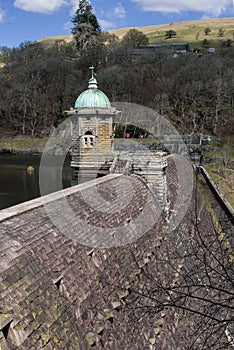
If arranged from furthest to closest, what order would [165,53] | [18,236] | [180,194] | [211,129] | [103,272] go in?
[165,53] < [211,129] < [180,194] < [103,272] < [18,236]

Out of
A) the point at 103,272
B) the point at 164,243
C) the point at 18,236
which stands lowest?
the point at 164,243

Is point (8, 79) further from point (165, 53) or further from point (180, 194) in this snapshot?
point (180, 194)

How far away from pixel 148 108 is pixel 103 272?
5544cm

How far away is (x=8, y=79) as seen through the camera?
75500 mm

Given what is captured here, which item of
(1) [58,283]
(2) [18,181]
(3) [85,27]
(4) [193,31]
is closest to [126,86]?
(3) [85,27]

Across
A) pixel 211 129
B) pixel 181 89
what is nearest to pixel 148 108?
pixel 181 89

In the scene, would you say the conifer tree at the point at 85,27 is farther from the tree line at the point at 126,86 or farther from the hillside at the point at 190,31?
the hillside at the point at 190,31

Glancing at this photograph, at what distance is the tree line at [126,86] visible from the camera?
56156mm

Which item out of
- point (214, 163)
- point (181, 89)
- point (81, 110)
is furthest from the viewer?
point (181, 89)

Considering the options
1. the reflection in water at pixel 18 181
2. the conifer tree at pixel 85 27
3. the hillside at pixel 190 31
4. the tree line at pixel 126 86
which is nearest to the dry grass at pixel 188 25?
the hillside at pixel 190 31

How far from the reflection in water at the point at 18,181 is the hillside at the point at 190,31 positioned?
85.4 metres

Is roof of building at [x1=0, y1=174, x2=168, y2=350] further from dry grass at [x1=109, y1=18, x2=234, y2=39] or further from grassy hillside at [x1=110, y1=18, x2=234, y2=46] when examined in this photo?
dry grass at [x1=109, y1=18, x2=234, y2=39]

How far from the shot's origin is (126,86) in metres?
65.6

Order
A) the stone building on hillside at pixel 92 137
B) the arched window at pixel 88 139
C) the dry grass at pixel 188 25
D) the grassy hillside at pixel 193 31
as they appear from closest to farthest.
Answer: the stone building on hillside at pixel 92 137 < the arched window at pixel 88 139 < the grassy hillside at pixel 193 31 < the dry grass at pixel 188 25
